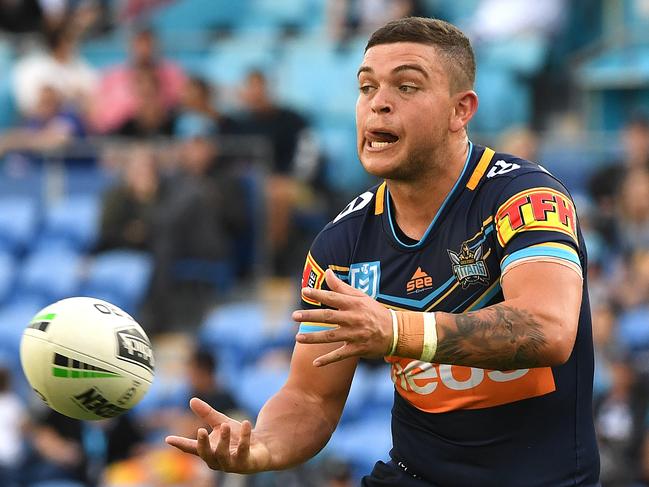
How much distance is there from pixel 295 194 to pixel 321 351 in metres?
6.84

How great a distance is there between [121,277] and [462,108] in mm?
7375

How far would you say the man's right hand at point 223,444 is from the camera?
4656 millimetres

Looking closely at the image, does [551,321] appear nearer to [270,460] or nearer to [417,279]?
[417,279]

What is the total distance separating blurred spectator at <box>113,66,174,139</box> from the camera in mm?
12703

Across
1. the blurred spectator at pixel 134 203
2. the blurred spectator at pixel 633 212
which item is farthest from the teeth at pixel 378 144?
the blurred spectator at pixel 134 203

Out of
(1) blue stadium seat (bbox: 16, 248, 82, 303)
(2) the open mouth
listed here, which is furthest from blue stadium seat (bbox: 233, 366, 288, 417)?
(2) the open mouth

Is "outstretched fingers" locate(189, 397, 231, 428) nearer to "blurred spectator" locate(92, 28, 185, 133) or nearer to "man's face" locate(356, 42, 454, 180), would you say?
"man's face" locate(356, 42, 454, 180)

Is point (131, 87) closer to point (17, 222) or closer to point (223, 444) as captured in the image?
point (17, 222)

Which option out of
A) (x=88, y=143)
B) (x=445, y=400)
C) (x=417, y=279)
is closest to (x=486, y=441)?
(x=445, y=400)

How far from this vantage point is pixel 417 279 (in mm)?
5039

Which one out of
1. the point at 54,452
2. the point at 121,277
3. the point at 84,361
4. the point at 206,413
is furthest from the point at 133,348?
the point at 121,277

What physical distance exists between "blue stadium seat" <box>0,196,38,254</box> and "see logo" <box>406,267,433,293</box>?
836 cm

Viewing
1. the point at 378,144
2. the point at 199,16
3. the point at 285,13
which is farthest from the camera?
the point at 199,16

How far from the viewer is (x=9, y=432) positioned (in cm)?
1084
